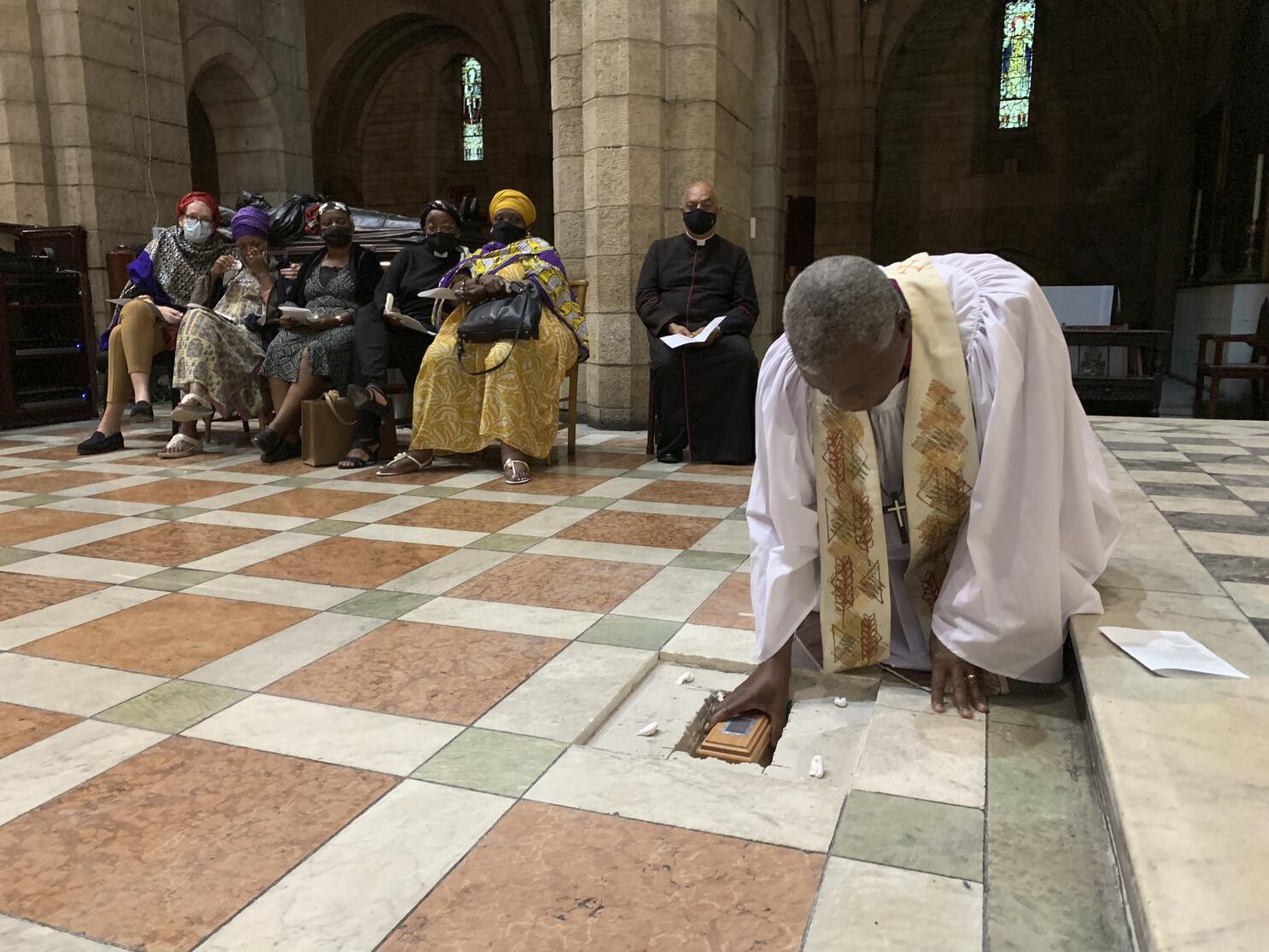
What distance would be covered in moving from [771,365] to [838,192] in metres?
14.4

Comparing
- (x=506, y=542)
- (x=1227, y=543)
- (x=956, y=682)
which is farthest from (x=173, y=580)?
(x=1227, y=543)

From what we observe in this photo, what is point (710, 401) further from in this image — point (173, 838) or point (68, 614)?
point (173, 838)

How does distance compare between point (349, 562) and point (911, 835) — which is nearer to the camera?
point (911, 835)

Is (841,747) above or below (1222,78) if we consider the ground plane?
below

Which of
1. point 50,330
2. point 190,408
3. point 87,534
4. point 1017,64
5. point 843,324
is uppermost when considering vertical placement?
point 1017,64

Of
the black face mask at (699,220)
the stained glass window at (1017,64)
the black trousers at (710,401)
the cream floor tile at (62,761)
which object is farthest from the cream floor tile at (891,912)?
the stained glass window at (1017,64)

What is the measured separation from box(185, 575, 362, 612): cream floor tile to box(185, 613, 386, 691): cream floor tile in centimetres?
15

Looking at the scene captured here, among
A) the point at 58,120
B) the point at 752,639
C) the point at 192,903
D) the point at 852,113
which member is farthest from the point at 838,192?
the point at 192,903

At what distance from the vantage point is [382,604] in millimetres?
2803

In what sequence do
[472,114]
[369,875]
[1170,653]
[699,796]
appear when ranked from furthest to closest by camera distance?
1. [472,114]
2. [1170,653]
3. [699,796]
4. [369,875]

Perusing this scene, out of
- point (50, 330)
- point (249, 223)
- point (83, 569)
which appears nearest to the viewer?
point (83, 569)

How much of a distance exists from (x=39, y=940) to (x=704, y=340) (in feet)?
14.8

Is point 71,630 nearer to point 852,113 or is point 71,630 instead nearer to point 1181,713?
point 1181,713

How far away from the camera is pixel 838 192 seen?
50.6ft
